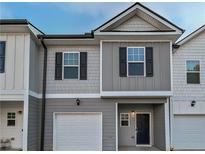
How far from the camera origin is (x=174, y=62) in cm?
1563

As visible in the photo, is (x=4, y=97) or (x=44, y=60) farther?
(x=44, y=60)

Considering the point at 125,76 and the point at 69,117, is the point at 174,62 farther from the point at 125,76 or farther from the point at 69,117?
the point at 69,117

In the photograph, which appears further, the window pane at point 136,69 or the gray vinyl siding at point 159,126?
the gray vinyl siding at point 159,126

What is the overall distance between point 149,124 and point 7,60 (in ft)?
27.5

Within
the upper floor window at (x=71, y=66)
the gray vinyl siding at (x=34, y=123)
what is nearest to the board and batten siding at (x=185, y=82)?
the upper floor window at (x=71, y=66)

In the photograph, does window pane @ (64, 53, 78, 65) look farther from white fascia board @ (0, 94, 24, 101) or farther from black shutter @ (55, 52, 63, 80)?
white fascia board @ (0, 94, 24, 101)

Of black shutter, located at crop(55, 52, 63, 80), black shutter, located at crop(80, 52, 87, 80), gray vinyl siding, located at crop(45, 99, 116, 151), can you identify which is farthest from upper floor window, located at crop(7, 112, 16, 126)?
black shutter, located at crop(80, 52, 87, 80)

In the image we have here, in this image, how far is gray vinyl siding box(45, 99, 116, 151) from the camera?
14328mm

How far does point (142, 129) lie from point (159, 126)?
1.51m

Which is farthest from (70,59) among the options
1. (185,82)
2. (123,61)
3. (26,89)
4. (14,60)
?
(185,82)

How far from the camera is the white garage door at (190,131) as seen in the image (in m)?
15.4

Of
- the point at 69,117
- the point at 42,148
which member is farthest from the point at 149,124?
the point at 42,148

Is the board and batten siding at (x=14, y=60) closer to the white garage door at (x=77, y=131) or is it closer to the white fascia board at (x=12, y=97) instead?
the white fascia board at (x=12, y=97)

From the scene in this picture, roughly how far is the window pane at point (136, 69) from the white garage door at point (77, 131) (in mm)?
2716
